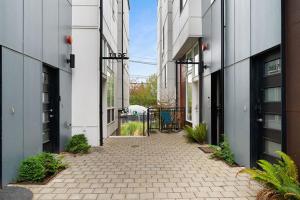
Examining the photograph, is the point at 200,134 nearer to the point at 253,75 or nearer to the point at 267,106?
the point at 253,75

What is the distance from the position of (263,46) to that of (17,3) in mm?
4069

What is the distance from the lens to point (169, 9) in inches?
694

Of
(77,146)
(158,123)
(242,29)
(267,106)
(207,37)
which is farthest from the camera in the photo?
(158,123)

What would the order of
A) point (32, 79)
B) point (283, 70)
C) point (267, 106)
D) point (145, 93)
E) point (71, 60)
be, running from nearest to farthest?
point (283, 70), point (267, 106), point (32, 79), point (71, 60), point (145, 93)

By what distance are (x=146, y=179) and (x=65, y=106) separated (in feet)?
12.2

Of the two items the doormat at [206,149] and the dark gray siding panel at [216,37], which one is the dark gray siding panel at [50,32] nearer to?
the dark gray siding panel at [216,37]

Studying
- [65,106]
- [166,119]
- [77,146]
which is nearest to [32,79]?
[65,106]

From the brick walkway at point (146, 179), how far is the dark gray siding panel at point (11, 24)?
222 cm

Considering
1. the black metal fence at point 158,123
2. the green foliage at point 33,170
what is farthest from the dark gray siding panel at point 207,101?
the green foliage at point 33,170

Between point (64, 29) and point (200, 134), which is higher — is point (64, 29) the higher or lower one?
the higher one

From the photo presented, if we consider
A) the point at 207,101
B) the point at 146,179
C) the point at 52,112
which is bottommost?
the point at 146,179

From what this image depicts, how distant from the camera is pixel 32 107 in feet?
19.2

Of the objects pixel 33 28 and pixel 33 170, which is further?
pixel 33 28

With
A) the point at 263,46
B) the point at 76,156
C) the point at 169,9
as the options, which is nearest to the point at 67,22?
the point at 76,156
